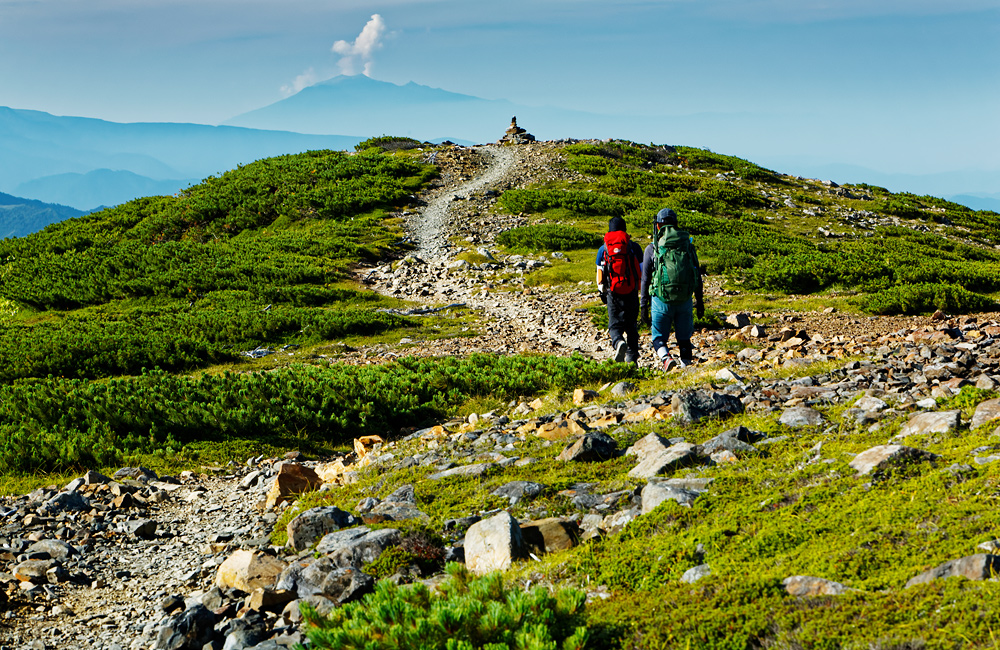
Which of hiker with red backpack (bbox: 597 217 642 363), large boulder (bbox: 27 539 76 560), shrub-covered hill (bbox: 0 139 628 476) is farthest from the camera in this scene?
hiker with red backpack (bbox: 597 217 642 363)

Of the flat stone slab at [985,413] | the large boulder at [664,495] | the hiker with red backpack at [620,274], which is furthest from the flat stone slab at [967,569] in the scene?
the hiker with red backpack at [620,274]

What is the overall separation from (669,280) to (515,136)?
55139 millimetres

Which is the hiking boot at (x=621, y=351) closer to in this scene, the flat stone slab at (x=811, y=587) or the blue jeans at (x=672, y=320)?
the blue jeans at (x=672, y=320)

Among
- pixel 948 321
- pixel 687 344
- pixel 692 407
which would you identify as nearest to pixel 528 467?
pixel 692 407

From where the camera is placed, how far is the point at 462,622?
3623 millimetres

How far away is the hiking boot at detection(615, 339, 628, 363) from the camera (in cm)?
1352

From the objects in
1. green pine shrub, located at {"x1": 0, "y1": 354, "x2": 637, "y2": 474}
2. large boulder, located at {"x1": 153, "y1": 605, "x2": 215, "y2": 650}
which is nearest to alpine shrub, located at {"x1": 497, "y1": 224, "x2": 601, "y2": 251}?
green pine shrub, located at {"x1": 0, "y1": 354, "x2": 637, "y2": 474}

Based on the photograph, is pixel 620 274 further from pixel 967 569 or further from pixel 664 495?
pixel 967 569

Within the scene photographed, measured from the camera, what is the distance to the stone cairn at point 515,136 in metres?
62.4

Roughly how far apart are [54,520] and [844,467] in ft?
25.3

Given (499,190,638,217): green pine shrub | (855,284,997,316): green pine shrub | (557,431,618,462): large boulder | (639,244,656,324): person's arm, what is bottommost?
(557,431,618,462): large boulder

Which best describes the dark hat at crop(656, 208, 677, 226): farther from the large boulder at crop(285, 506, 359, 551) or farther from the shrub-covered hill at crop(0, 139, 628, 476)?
the large boulder at crop(285, 506, 359, 551)

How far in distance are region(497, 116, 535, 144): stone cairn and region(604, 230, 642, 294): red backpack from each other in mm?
50663

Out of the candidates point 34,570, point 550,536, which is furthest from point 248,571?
point 550,536
